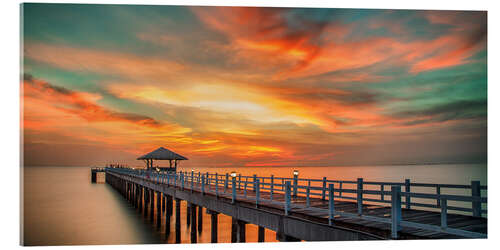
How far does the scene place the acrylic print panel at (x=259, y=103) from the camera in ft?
42.1

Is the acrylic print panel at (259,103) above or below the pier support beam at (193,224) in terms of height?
above

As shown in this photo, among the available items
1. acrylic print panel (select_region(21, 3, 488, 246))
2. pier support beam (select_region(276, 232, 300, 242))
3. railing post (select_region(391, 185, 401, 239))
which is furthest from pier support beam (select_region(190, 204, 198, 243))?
railing post (select_region(391, 185, 401, 239))

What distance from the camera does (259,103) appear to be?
2352 centimetres

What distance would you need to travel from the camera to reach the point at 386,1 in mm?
13734

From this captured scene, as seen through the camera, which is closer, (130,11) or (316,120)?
(130,11)

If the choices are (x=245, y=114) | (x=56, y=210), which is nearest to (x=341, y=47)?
(x=245, y=114)

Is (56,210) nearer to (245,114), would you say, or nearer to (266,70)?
(245,114)

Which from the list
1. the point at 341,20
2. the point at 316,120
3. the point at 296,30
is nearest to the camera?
the point at 341,20

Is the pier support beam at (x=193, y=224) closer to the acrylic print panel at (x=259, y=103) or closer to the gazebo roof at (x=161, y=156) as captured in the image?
the acrylic print panel at (x=259, y=103)

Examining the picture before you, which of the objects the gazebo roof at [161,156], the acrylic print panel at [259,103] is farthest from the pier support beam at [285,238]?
the gazebo roof at [161,156]

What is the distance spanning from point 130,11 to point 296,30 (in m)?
7.37

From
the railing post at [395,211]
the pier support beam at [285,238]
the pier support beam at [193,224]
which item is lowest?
the pier support beam at [193,224]

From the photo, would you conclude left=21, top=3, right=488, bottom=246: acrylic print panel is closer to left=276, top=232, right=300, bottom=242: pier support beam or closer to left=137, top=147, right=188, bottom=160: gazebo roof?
left=276, top=232, right=300, bottom=242: pier support beam

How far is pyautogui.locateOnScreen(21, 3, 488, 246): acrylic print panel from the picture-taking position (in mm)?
12836
